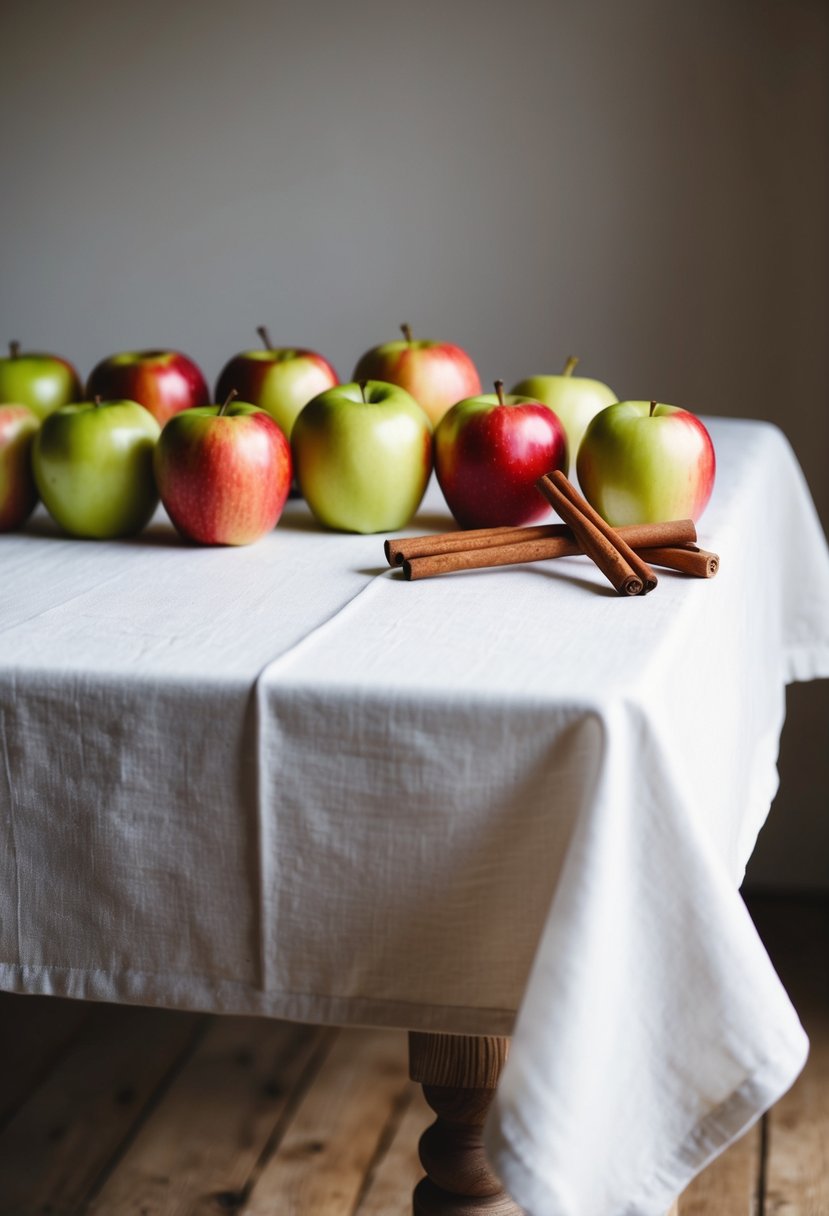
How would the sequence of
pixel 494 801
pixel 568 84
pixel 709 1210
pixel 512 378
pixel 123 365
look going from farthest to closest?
1. pixel 512 378
2. pixel 568 84
3. pixel 709 1210
4. pixel 123 365
5. pixel 494 801

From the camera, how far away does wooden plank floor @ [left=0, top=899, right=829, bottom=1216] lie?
4.50ft

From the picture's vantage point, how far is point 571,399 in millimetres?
1148

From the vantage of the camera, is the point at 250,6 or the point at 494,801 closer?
the point at 494,801

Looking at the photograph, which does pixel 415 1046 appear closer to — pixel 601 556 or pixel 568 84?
pixel 601 556

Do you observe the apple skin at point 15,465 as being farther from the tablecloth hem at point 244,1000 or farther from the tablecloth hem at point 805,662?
the tablecloth hem at point 805,662

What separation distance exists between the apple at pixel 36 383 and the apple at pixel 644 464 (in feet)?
1.89

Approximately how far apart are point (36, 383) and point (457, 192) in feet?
3.06

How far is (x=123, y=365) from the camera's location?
47.6 inches

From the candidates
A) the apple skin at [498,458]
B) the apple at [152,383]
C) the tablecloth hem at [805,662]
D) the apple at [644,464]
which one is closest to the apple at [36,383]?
the apple at [152,383]

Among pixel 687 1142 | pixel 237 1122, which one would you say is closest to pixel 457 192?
pixel 237 1122

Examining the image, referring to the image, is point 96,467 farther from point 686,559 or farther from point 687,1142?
point 687,1142

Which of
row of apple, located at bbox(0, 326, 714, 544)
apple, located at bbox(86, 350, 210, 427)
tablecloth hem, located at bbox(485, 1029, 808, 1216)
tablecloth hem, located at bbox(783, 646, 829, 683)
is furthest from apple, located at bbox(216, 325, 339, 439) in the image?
tablecloth hem, located at bbox(485, 1029, 808, 1216)

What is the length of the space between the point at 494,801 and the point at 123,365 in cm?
74

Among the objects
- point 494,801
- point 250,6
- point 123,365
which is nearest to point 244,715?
point 494,801
